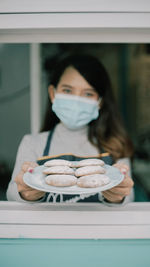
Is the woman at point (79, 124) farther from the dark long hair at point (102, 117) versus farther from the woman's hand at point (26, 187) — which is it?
the woman's hand at point (26, 187)

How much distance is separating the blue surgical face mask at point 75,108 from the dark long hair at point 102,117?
20cm

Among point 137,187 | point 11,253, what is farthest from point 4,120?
point 11,253

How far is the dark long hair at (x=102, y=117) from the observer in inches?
58.3

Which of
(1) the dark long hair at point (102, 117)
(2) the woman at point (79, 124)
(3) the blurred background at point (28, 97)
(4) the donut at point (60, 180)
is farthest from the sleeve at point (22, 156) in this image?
(3) the blurred background at point (28, 97)

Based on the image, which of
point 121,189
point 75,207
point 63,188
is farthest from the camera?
point 75,207

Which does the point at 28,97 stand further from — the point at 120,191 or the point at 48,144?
the point at 120,191

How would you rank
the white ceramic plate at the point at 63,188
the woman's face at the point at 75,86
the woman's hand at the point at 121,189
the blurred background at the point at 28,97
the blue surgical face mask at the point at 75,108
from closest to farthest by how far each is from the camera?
the white ceramic plate at the point at 63,188
the woman's hand at the point at 121,189
the blue surgical face mask at the point at 75,108
the woman's face at the point at 75,86
the blurred background at the point at 28,97

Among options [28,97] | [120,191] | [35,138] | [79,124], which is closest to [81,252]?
[120,191]

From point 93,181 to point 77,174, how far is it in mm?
124

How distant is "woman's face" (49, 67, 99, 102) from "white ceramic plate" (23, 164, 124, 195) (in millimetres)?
511

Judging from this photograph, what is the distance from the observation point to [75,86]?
136 cm

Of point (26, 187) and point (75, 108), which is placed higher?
point (75, 108)

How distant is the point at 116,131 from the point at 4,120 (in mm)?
2120
